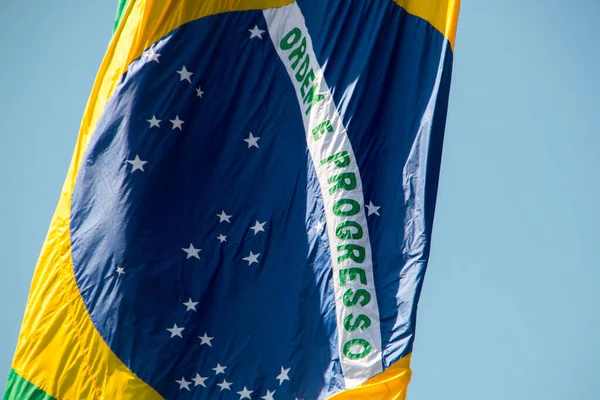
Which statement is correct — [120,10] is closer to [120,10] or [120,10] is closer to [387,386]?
[120,10]

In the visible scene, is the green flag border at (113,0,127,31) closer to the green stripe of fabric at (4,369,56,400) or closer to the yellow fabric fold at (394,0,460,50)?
the yellow fabric fold at (394,0,460,50)

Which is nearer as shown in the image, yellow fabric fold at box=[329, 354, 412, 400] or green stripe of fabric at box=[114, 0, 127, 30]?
yellow fabric fold at box=[329, 354, 412, 400]

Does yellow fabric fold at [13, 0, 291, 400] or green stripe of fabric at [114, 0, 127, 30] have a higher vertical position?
green stripe of fabric at [114, 0, 127, 30]

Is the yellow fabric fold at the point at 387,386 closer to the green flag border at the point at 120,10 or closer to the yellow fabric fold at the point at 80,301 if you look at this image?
the yellow fabric fold at the point at 80,301

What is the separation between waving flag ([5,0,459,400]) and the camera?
33.4 ft

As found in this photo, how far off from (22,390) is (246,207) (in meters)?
3.20

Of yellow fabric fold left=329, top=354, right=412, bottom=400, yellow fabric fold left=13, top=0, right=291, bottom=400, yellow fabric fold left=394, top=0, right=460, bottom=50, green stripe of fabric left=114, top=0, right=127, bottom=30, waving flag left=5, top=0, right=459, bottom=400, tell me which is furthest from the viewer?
green stripe of fabric left=114, top=0, right=127, bottom=30

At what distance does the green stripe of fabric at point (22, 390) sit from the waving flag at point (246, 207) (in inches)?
0.8

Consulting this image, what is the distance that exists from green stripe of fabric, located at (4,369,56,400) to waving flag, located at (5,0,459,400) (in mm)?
20

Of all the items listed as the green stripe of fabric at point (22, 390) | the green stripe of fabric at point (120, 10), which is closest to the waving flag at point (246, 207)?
the green stripe of fabric at point (22, 390)

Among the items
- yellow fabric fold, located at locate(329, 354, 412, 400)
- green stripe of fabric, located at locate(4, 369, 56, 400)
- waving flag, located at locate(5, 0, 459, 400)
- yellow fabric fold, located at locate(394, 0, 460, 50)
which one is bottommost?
green stripe of fabric, located at locate(4, 369, 56, 400)

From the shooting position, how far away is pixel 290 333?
1033cm

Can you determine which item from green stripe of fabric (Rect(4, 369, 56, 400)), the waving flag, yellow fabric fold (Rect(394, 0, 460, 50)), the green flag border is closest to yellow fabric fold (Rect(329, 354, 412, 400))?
the waving flag

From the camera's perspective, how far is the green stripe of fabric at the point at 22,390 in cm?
1045
